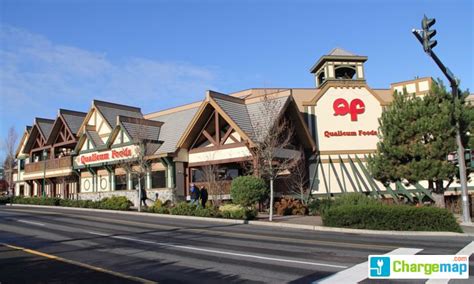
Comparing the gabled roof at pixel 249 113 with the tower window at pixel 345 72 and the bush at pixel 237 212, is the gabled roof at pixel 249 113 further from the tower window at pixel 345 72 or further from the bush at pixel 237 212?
the tower window at pixel 345 72

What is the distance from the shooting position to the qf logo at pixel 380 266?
743cm

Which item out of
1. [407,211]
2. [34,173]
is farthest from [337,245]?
[34,173]

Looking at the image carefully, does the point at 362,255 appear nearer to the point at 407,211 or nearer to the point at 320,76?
the point at 407,211

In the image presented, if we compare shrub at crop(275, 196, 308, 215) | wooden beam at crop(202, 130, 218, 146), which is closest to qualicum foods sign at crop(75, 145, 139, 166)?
wooden beam at crop(202, 130, 218, 146)

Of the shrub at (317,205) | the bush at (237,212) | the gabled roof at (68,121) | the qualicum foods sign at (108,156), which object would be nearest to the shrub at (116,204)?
the qualicum foods sign at (108,156)

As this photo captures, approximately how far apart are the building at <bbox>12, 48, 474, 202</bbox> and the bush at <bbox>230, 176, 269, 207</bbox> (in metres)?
2.41

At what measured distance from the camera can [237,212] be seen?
77.4 ft

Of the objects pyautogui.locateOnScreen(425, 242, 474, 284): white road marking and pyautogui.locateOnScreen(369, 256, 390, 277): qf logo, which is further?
pyautogui.locateOnScreen(425, 242, 474, 284): white road marking

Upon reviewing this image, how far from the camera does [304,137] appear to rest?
33.7 meters

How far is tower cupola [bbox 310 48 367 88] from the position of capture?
121 ft

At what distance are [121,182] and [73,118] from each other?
430 inches

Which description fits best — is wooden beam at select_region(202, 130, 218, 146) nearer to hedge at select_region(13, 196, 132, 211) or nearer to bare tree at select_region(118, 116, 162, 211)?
bare tree at select_region(118, 116, 162, 211)

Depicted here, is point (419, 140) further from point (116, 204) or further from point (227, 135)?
point (116, 204)

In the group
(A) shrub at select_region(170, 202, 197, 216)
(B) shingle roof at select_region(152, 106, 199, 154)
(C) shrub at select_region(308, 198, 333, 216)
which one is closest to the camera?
(C) shrub at select_region(308, 198, 333, 216)
